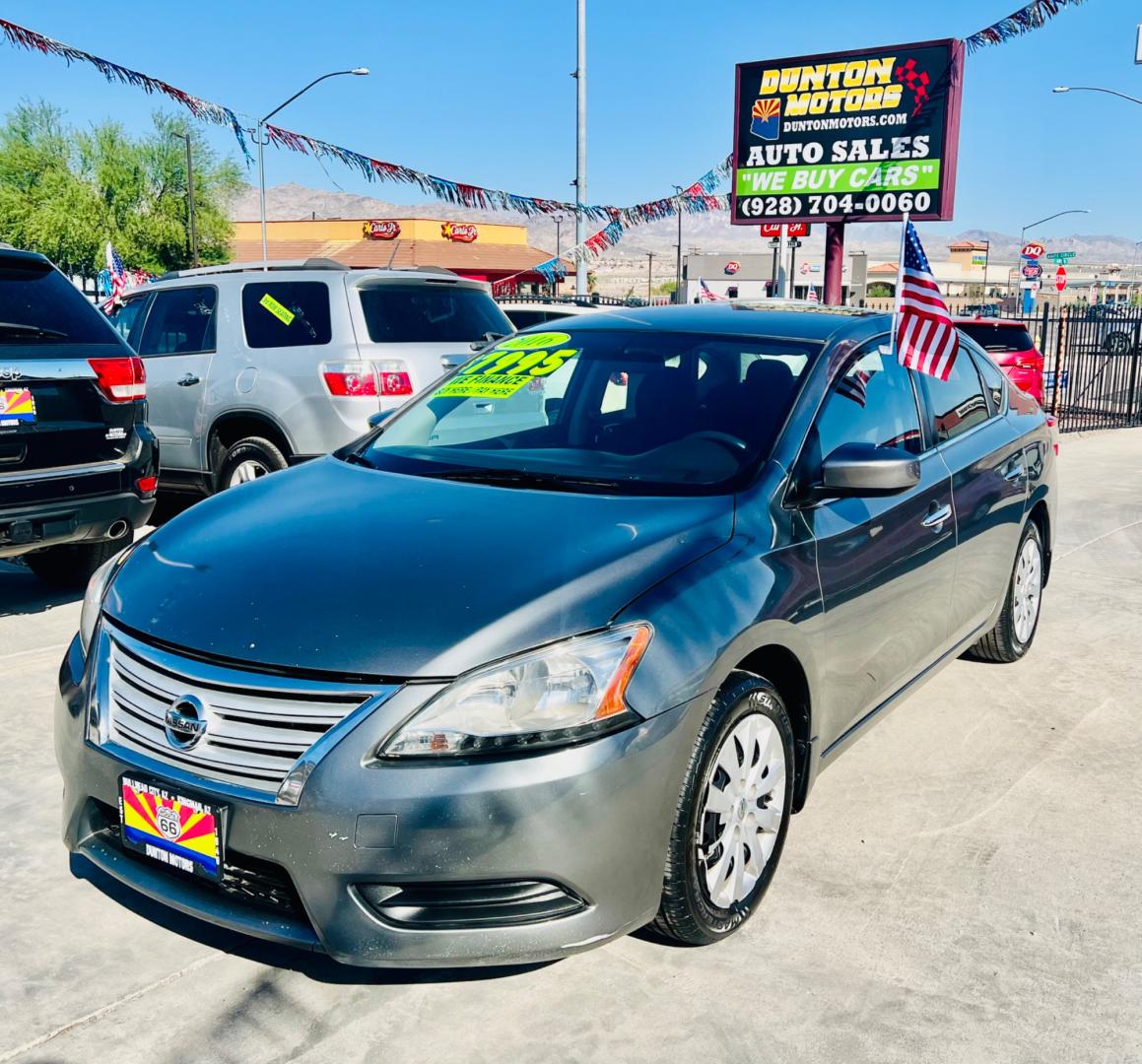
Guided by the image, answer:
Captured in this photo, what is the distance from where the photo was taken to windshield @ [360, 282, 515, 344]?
7891mm

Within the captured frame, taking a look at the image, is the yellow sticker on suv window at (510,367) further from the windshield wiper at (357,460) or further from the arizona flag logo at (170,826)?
the arizona flag logo at (170,826)

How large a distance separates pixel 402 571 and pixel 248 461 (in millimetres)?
5567

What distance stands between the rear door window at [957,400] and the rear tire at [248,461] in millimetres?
4525

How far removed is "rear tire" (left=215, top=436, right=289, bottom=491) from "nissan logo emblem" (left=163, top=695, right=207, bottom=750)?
17.5 ft

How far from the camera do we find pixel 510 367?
4.41 metres

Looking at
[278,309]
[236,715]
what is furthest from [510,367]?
[278,309]

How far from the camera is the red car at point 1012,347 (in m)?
13.7

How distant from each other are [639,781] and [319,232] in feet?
269

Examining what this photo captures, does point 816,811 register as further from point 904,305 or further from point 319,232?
point 319,232

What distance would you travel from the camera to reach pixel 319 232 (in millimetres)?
80188

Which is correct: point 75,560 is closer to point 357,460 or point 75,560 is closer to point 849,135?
point 357,460

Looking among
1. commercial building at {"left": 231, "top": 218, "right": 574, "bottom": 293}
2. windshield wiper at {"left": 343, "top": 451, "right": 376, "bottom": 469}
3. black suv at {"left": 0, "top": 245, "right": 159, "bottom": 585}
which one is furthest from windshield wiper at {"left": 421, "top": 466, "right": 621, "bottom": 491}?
commercial building at {"left": 231, "top": 218, "right": 574, "bottom": 293}

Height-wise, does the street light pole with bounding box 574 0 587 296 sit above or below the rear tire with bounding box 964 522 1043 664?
above

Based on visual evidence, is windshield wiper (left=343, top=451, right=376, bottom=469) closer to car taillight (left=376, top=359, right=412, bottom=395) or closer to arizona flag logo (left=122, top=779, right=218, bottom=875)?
arizona flag logo (left=122, top=779, right=218, bottom=875)
